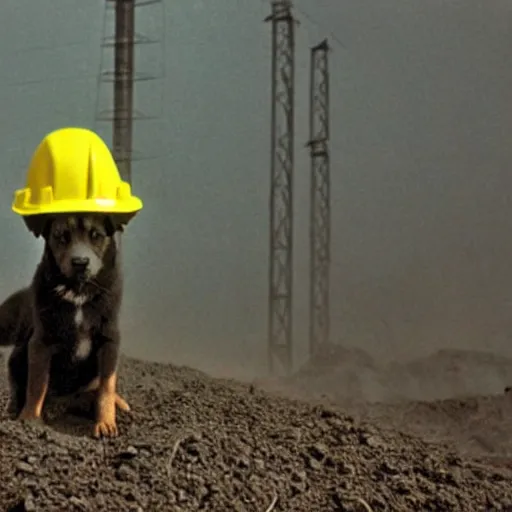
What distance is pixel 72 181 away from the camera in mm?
1597

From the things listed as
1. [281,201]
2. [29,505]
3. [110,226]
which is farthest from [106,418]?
[281,201]

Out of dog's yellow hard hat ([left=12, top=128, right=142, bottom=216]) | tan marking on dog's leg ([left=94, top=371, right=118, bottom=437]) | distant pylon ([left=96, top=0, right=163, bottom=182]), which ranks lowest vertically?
tan marking on dog's leg ([left=94, top=371, right=118, bottom=437])

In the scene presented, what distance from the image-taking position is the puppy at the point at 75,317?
1561mm

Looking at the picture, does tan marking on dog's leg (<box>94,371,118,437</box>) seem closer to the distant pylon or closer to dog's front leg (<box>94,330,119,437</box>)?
→ dog's front leg (<box>94,330,119,437</box>)

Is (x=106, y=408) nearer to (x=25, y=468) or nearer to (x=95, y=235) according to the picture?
(x=25, y=468)

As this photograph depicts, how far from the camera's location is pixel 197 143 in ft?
6.99

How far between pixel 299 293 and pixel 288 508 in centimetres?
59

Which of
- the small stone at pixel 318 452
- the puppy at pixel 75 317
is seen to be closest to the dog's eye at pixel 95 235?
the puppy at pixel 75 317

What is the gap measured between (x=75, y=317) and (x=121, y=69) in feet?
2.36

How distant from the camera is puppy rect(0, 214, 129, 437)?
1561mm

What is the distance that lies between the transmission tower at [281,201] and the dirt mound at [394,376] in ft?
0.23

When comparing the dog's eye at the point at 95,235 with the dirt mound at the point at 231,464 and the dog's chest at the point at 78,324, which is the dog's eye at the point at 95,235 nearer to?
the dog's chest at the point at 78,324

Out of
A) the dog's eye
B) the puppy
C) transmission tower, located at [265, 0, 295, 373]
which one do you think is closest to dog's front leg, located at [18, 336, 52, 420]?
the puppy

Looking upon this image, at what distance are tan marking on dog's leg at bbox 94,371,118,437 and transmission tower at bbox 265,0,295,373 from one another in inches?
20.1
